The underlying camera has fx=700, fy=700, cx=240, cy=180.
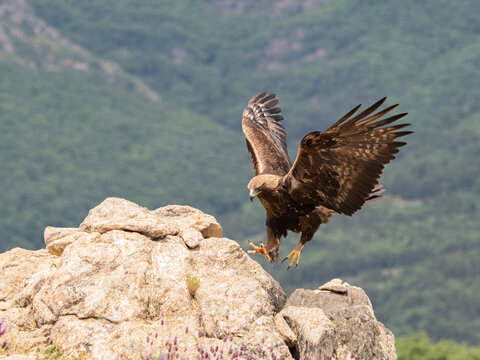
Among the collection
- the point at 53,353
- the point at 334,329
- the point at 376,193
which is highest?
the point at 376,193

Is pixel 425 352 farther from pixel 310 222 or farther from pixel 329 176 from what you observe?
pixel 329 176

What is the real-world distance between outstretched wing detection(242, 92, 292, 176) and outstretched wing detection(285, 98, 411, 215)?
187 centimetres

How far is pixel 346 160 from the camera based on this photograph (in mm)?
11727

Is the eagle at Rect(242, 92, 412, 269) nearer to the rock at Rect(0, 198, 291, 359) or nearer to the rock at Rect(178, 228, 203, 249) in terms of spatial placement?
the rock at Rect(178, 228, 203, 249)

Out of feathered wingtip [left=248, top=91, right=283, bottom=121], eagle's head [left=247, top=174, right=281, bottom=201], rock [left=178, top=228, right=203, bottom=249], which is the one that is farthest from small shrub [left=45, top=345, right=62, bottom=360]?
feathered wingtip [left=248, top=91, right=283, bottom=121]

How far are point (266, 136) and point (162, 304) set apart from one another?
6179mm

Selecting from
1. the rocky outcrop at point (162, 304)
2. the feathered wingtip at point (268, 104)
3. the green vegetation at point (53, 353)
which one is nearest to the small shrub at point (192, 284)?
the rocky outcrop at point (162, 304)

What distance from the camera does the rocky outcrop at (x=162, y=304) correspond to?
966 cm

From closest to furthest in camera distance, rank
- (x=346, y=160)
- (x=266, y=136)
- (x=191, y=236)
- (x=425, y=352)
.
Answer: (x=346, y=160) < (x=191, y=236) < (x=266, y=136) < (x=425, y=352)

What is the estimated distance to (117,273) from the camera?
34.8 ft

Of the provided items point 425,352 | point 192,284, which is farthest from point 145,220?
point 425,352

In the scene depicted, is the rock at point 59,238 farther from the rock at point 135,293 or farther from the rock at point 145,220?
the rock at point 145,220

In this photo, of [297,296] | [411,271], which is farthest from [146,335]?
[411,271]

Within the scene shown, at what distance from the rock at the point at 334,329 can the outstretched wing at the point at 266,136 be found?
127 inches
